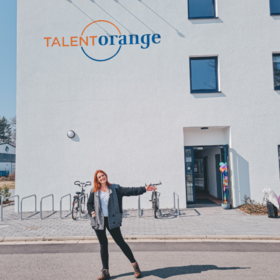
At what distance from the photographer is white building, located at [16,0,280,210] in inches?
434

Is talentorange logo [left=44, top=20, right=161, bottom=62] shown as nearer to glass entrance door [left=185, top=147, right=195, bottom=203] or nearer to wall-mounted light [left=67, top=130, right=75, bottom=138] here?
wall-mounted light [left=67, top=130, right=75, bottom=138]

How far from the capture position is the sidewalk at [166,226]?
287 inches

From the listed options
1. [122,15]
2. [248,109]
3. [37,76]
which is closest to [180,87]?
[248,109]

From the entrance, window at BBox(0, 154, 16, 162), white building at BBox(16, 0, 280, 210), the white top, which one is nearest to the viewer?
the white top

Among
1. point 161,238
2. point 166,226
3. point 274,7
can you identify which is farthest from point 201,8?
point 161,238

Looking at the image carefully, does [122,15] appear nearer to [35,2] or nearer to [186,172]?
[35,2]

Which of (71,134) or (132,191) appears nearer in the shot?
(132,191)

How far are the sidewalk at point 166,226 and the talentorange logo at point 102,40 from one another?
20.8 feet

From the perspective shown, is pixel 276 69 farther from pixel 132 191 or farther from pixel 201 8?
pixel 132 191

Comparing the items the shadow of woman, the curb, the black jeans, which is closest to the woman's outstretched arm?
the black jeans

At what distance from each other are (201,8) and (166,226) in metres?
8.71

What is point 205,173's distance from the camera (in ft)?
52.9

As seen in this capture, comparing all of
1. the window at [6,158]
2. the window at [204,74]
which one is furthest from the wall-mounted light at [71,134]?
the window at [6,158]

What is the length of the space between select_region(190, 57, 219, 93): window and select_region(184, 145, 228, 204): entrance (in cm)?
241
